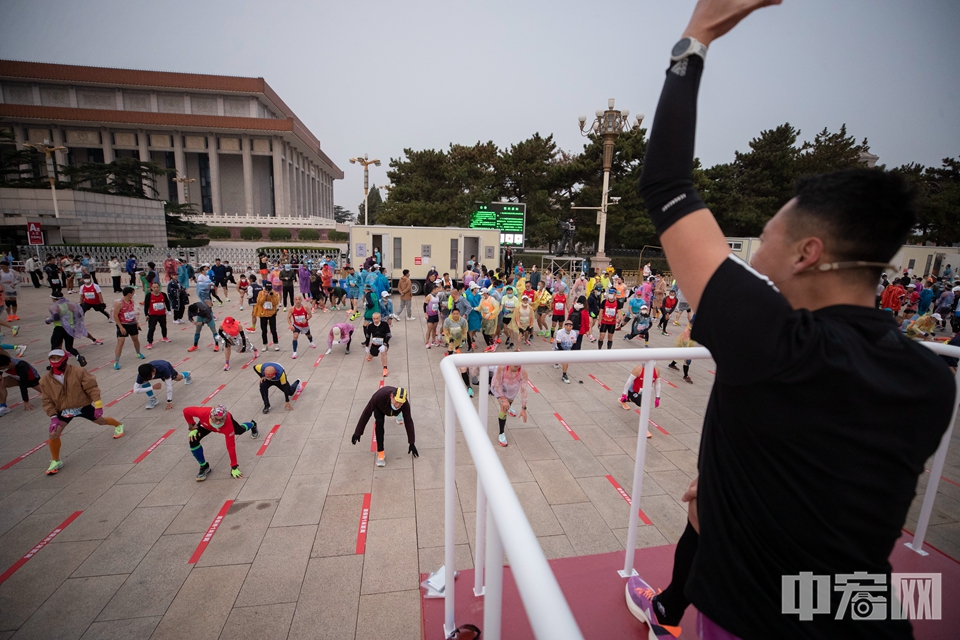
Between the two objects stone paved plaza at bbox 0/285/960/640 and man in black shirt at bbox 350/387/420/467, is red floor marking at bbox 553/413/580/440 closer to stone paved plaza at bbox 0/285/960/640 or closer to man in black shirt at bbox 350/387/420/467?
stone paved plaza at bbox 0/285/960/640

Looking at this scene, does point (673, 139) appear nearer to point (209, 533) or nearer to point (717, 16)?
point (717, 16)

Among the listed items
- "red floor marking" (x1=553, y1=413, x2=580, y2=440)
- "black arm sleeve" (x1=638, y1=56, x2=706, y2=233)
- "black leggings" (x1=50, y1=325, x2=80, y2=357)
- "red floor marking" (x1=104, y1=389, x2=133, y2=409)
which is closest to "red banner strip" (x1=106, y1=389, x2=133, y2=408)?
"red floor marking" (x1=104, y1=389, x2=133, y2=409)

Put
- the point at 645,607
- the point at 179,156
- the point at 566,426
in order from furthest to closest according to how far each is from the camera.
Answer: the point at 179,156
the point at 566,426
the point at 645,607

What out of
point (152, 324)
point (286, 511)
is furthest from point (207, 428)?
point (152, 324)

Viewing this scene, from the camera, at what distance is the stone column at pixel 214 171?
5922cm

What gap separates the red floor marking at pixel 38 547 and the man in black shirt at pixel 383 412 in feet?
11.5

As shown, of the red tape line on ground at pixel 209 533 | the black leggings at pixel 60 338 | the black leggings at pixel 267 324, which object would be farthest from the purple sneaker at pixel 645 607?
the black leggings at pixel 60 338

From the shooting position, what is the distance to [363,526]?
5320mm

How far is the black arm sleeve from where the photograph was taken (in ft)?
A: 3.29

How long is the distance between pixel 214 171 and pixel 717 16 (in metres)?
72.4

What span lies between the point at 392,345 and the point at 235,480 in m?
7.87

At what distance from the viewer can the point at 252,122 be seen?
58.1m

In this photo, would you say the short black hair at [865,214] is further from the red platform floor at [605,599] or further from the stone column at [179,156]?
the stone column at [179,156]

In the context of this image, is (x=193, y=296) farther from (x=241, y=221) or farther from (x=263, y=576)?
(x=241, y=221)
